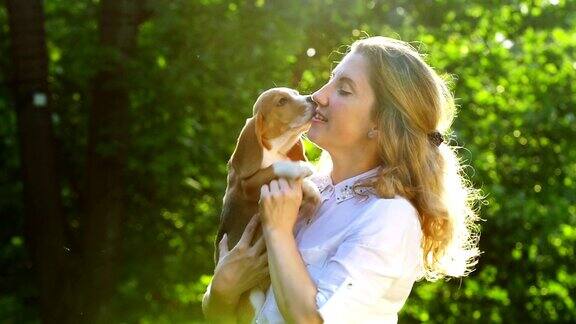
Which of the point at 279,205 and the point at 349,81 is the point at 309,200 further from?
the point at 349,81

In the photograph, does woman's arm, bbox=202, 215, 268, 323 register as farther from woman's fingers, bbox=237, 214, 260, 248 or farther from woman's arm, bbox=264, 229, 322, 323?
woman's arm, bbox=264, 229, 322, 323

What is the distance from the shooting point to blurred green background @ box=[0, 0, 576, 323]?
10398 mm

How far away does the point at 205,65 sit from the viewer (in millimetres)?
10672

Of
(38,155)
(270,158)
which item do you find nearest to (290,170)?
(270,158)

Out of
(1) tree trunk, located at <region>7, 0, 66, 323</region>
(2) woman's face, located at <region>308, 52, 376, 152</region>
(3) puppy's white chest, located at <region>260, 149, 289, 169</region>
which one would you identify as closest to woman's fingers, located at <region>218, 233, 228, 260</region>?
(3) puppy's white chest, located at <region>260, 149, 289, 169</region>

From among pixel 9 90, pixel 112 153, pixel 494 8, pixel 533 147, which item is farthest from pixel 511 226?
pixel 9 90

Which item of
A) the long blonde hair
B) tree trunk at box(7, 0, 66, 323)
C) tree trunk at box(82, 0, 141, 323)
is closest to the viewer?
the long blonde hair

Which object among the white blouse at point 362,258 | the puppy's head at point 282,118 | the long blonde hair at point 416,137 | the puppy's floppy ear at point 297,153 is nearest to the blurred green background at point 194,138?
the puppy's floppy ear at point 297,153

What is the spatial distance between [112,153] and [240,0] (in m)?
1.99

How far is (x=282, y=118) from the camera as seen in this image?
12.7 ft

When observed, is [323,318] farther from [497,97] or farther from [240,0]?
[497,97]

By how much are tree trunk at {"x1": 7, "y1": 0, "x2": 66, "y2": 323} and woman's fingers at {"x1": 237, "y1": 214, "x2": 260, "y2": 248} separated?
20.5 ft

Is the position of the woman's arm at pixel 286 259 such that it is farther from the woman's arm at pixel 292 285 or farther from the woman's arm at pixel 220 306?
the woman's arm at pixel 220 306

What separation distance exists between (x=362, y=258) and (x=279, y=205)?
1.18 ft
